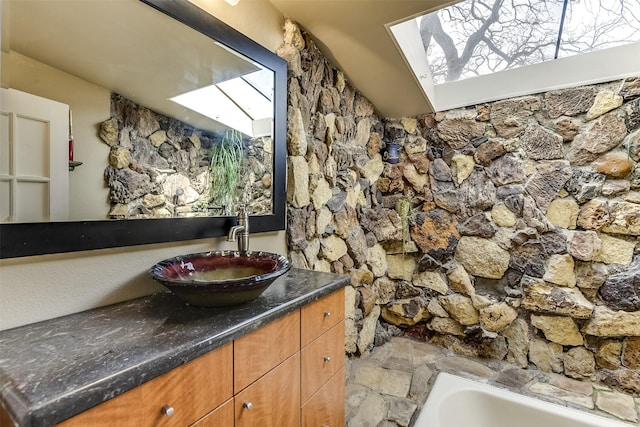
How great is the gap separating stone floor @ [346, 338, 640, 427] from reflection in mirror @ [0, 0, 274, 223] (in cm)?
135

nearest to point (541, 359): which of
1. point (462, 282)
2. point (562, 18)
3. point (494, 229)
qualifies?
point (462, 282)

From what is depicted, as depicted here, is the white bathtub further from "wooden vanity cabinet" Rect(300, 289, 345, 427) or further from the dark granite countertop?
the dark granite countertop

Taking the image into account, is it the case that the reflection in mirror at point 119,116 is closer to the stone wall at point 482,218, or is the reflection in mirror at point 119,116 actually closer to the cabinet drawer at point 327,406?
the stone wall at point 482,218

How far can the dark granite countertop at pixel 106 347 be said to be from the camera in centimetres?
53

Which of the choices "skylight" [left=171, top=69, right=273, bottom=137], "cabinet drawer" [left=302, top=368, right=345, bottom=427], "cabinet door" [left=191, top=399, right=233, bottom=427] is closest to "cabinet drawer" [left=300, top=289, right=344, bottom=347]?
"cabinet drawer" [left=302, top=368, right=345, bottom=427]

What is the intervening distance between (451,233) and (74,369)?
236cm

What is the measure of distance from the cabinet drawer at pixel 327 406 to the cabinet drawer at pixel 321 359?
0.03 m

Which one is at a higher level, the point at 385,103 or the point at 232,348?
the point at 385,103

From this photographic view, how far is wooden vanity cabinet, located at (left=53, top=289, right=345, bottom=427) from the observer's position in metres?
0.64

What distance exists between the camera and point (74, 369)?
0.60 meters

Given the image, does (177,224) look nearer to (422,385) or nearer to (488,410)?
(422,385)

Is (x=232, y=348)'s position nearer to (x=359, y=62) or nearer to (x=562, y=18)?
(x=359, y=62)

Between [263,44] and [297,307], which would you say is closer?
[297,307]

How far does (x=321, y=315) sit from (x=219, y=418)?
1.65 ft
